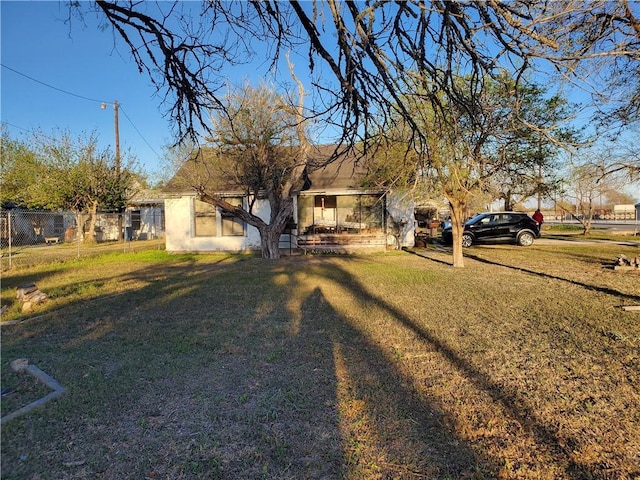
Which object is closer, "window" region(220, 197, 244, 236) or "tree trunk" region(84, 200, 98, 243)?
"window" region(220, 197, 244, 236)

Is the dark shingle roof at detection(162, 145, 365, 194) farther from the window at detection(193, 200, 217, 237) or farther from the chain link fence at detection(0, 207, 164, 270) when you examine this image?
the chain link fence at detection(0, 207, 164, 270)

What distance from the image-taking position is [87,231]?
995 inches

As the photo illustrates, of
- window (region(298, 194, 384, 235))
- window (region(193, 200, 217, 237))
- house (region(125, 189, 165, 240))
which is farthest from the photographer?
house (region(125, 189, 165, 240))

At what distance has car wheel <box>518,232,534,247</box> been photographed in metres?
18.6

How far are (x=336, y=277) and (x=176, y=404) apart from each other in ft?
23.4

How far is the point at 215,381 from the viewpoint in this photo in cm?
364

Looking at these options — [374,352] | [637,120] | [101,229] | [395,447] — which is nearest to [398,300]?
[374,352]

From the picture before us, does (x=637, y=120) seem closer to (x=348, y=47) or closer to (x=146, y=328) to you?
(x=348, y=47)

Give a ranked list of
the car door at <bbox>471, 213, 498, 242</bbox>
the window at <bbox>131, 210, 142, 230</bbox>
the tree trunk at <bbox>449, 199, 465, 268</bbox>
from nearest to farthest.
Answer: the tree trunk at <bbox>449, 199, 465, 268</bbox> → the car door at <bbox>471, 213, 498, 242</bbox> → the window at <bbox>131, 210, 142, 230</bbox>

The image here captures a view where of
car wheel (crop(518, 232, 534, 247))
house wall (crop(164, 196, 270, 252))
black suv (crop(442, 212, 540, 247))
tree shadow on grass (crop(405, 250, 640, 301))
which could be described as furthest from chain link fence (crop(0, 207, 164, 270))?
car wheel (crop(518, 232, 534, 247))

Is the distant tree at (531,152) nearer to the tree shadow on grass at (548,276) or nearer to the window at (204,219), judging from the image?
the tree shadow on grass at (548,276)

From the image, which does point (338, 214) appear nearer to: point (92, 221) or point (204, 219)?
point (204, 219)

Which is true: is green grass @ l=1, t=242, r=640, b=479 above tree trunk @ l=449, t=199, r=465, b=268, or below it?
below

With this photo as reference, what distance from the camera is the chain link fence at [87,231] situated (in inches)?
829
